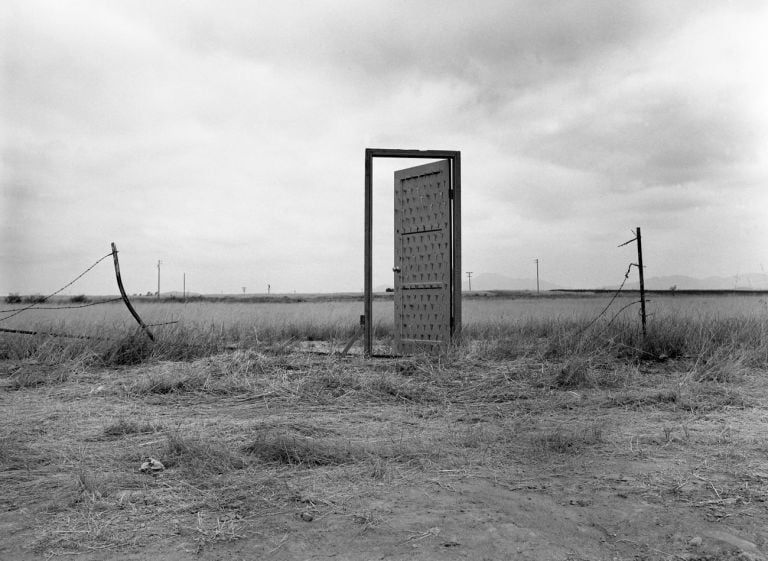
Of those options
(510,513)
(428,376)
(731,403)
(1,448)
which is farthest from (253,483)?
(731,403)

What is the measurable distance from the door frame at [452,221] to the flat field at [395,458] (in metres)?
1.39

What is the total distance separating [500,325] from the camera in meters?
12.7

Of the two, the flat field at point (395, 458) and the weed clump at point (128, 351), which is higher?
the weed clump at point (128, 351)

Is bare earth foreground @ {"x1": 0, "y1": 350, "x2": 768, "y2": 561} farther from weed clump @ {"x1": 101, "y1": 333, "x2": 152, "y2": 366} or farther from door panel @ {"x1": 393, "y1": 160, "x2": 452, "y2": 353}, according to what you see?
door panel @ {"x1": 393, "y1": 160, "x2": 452, "y2": 353}

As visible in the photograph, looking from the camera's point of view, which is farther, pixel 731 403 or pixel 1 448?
pixel 731 403

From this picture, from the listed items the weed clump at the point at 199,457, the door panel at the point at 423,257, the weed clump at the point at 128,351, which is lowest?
the weed clump at the point at 199,457

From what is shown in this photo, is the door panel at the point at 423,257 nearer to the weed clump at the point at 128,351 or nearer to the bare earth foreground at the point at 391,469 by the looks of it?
the bare earth foreground at the point at 391,469

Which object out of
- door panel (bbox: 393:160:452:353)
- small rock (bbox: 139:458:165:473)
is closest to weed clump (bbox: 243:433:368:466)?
small rock (bbox: 139:458:165:473)

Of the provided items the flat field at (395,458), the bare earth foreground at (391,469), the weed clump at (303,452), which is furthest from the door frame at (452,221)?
the weed clump at (303,452)

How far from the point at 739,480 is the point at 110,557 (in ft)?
10.7

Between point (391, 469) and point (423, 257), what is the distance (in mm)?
6068

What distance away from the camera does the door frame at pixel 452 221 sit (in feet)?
29.4

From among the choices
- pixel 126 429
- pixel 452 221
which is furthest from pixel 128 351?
pixel 452 221

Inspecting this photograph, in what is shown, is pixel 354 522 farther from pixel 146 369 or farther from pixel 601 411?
pixel 146 369
